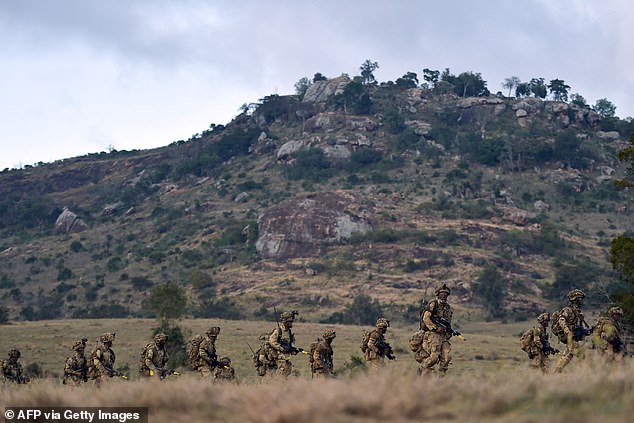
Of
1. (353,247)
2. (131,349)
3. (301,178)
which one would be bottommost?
(131,349)

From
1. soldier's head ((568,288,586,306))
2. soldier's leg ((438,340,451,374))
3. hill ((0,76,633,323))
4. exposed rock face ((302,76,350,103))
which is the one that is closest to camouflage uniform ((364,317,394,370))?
soldier's leg ((438,340,451,374))

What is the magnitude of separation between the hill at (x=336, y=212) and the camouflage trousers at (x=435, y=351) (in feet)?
72.4

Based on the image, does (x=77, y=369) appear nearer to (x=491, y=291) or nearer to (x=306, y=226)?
(x=491, y=291)

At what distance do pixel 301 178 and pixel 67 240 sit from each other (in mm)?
24539

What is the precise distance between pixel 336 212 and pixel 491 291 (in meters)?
20.4

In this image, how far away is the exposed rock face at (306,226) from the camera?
219 feet

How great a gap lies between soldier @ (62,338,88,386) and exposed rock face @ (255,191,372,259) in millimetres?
48289

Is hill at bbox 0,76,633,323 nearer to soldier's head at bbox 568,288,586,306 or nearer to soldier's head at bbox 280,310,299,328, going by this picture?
soldier's head at bbox 568,288,586,306

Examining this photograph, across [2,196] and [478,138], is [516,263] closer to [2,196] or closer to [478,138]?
[478,138]

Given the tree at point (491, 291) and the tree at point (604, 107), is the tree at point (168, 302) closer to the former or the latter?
the tree at point (491, 291)

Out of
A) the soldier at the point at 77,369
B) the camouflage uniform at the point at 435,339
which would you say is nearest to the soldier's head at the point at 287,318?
the camouflage uniform at the point at 435,339

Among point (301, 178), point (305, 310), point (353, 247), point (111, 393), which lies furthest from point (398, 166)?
point (111, 393)

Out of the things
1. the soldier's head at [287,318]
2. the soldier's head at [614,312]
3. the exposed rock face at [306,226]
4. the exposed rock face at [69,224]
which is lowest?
the soldier's head at [614,312]

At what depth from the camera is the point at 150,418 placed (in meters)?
8.54
